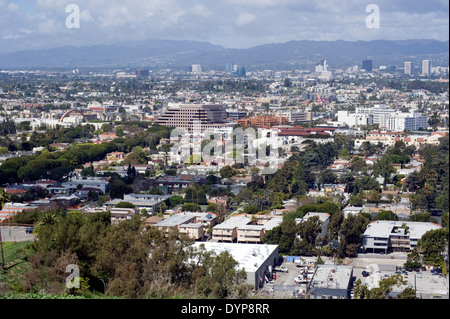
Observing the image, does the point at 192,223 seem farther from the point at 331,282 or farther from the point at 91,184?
the point at 91,184

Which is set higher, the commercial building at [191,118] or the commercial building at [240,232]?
the commercial building at [191,118]

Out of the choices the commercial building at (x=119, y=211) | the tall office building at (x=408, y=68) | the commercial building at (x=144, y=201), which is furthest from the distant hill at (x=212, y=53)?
the commercial building at (x=119, y=211)

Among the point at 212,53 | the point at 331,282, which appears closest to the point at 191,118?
the point at 212,53

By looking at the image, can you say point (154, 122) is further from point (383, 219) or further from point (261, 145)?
point (383, 219)

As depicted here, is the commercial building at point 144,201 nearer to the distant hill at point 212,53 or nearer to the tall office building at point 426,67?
the distant hill at point 212,53

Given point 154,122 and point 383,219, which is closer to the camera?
point 383,219
